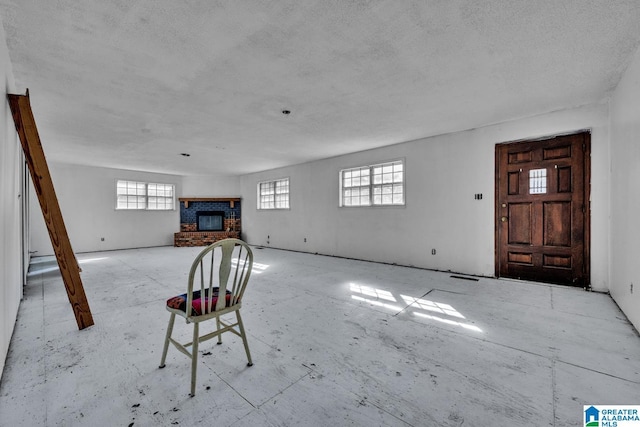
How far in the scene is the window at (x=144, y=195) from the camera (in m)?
8.42

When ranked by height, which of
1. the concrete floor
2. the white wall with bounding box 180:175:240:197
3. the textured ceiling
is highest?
the textured ceiling

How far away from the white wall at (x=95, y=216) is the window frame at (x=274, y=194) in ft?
11.1

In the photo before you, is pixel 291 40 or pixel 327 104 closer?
pixel 291 40

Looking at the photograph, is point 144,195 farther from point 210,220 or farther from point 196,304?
point 196,304

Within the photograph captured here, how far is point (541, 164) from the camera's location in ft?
13.3

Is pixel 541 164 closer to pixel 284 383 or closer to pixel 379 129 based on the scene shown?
pixel 379 129

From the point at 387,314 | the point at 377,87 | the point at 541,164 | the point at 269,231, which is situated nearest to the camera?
the point at 387,314

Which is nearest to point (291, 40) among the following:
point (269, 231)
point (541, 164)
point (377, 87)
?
point (377, 87)

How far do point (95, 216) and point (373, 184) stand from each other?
8.09 metres

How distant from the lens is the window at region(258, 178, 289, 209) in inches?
331

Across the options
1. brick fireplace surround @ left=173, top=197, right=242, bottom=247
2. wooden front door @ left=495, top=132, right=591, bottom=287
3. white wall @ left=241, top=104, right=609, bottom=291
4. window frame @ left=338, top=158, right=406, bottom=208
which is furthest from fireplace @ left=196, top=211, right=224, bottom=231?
wooden front door @ left=495, top=132, right=591, bottom=287

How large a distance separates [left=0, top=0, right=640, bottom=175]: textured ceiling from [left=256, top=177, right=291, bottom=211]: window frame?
3.78m

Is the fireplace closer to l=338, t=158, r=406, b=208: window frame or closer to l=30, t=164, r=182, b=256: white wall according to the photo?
l=30, t=164, r=182, b=256: white wall

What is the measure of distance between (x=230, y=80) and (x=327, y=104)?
49.9 inches
